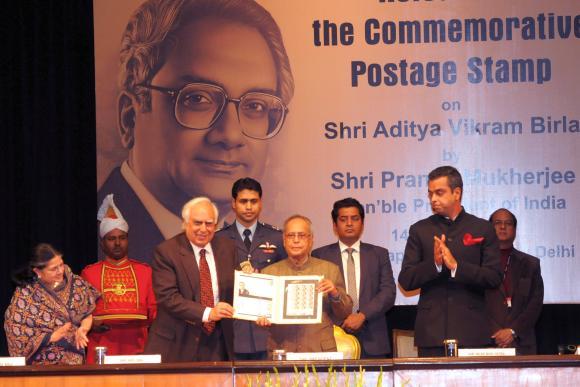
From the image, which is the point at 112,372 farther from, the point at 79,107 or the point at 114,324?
the point at 79,107

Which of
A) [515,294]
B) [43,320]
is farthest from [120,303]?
[515,294]

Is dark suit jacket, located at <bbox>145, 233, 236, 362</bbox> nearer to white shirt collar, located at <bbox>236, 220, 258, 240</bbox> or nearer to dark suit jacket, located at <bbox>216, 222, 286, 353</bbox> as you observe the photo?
dark suit jacket, located at <bbox>216, 222, 286, 353</bbox>

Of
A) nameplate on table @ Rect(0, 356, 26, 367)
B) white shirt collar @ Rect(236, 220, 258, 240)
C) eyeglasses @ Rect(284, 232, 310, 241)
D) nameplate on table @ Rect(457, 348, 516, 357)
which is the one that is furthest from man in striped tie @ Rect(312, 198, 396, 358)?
nameplate on table @ Rect(0, 356, 26, 367)

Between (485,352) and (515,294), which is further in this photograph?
(515,294)

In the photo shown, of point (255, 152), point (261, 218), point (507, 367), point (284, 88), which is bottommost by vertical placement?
point (507, 367)

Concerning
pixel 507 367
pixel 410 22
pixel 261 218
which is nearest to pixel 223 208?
pixel 261 218

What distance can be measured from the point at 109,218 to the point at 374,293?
1.94 metres

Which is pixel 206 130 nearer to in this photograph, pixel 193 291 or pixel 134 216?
pixel 134 216

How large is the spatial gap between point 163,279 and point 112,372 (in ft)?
2.82

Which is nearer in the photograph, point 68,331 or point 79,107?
point 68,331

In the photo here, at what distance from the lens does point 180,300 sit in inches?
188

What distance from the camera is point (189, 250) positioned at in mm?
4984

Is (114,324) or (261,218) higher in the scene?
(261,218)

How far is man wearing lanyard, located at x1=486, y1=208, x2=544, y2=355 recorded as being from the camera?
5.57 m
